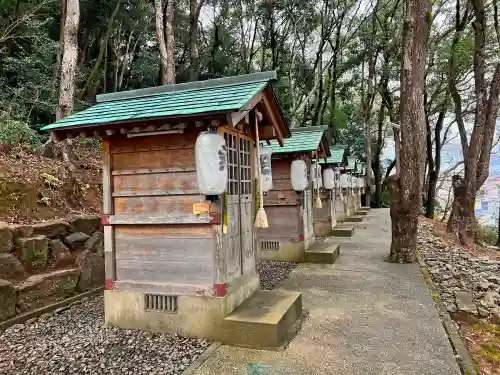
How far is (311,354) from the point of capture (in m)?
4.50

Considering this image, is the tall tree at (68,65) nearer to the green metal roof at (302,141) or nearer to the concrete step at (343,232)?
the green metal roof at (302,141)

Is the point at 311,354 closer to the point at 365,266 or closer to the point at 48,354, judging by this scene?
the point at 48,354

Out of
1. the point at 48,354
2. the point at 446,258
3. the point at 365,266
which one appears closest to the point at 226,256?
the point at 48,354

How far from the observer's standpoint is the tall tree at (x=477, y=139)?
39.1ft

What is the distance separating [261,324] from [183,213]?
72.0 inches

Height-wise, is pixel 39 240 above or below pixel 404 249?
above

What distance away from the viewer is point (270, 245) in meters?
10.2

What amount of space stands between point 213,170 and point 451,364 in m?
3.62

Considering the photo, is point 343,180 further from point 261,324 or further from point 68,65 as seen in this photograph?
point 261,324

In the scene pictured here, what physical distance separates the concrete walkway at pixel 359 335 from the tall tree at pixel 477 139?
586 cm

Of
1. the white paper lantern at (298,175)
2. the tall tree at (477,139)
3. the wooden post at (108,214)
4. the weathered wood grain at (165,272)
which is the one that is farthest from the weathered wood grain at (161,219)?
the tall tree at (477,139)

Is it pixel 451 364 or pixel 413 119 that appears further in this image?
pixel 413 119

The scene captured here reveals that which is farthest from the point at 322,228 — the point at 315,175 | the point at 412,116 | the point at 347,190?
the point at 347,190

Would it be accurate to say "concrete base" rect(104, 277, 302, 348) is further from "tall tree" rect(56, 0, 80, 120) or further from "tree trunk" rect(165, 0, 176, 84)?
"tree trunk" rect(165, 0, 176, 84)
